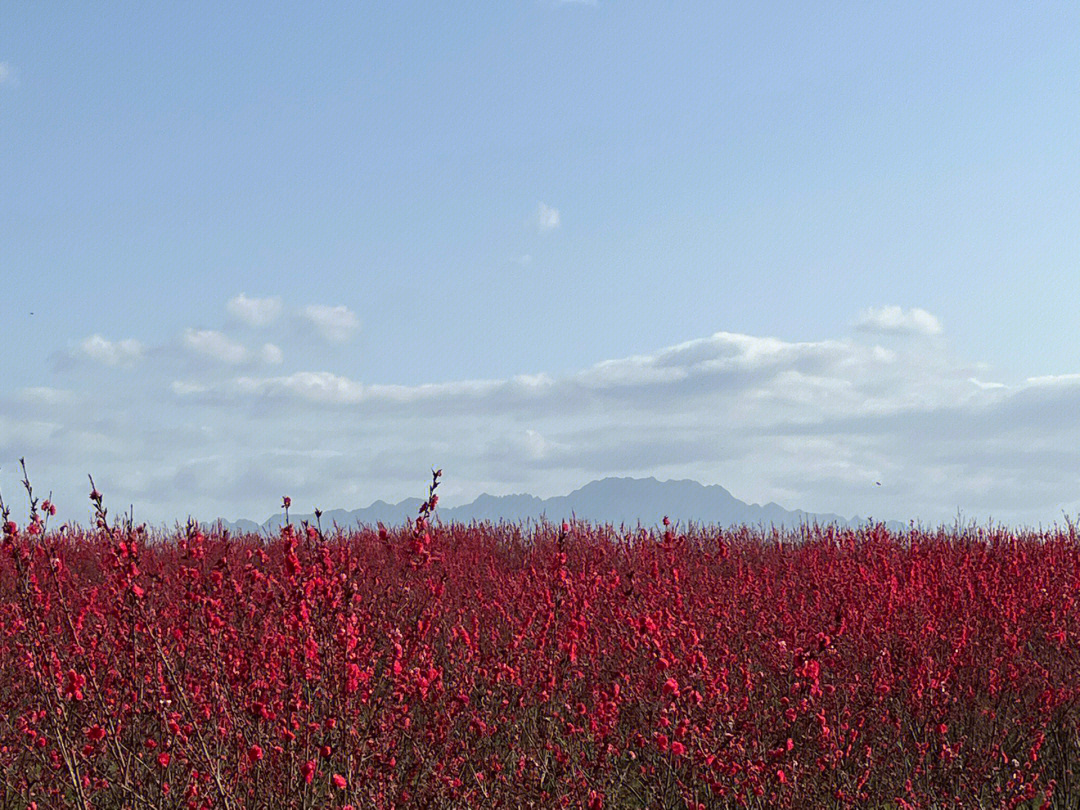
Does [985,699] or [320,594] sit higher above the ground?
[320,594]

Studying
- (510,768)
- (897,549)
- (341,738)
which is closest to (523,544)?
(897,549)

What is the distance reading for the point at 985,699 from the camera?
6480 millimetres

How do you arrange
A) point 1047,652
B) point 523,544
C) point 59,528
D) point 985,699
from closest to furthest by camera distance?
point 985,699 → point 1047,652 → point 523,544 → point 59,528

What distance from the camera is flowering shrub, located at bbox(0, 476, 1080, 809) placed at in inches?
150

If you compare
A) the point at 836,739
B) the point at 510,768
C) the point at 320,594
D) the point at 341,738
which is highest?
the point at 320,594

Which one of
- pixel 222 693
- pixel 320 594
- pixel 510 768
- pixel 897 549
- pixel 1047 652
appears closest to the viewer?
pixel 320 594

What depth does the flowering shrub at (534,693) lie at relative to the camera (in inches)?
150

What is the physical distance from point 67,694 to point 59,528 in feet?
46.1

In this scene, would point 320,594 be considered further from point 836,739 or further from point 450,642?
point 450,642

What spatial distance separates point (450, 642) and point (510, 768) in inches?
47.2

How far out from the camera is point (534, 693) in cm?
564

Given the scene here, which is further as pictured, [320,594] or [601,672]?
[601,672]

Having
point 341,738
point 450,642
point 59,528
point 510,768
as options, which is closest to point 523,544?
point 59,528

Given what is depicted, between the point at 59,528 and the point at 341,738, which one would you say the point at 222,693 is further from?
the point at 59,528
